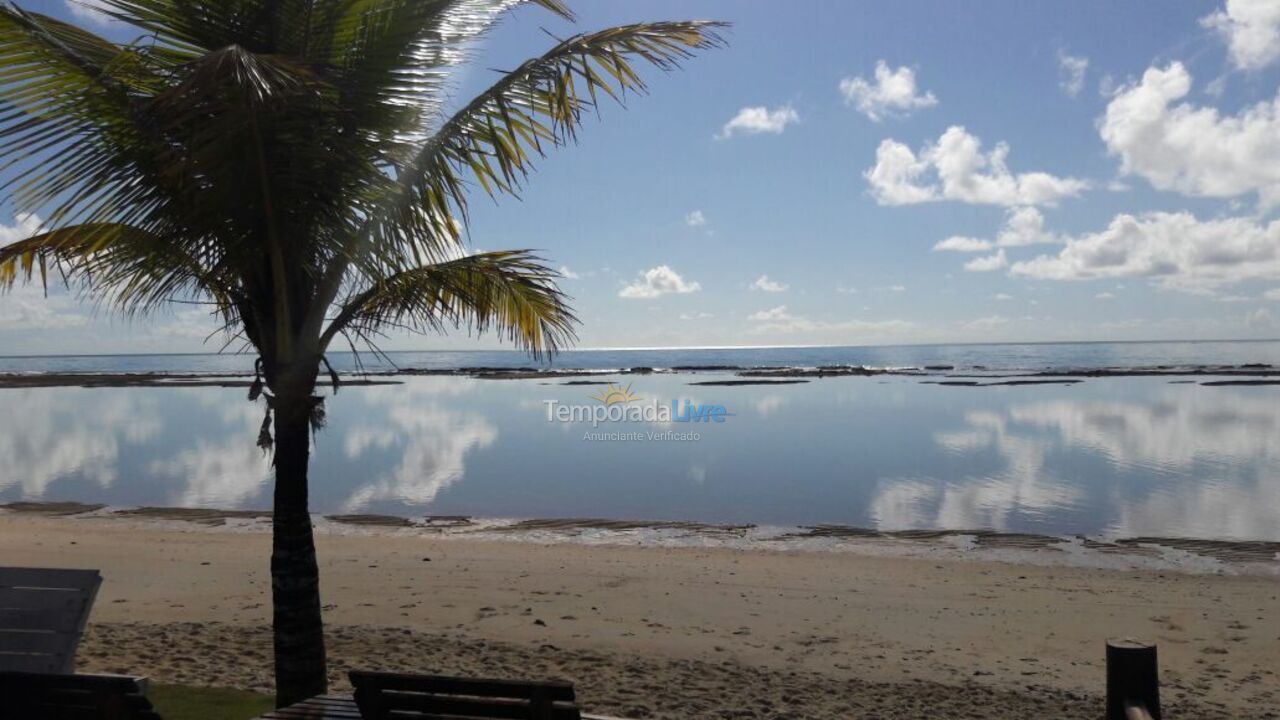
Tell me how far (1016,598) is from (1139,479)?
12517 millimetres

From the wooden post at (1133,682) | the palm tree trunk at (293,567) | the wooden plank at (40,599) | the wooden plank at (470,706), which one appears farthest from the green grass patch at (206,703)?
the wooden post at (1133,682)

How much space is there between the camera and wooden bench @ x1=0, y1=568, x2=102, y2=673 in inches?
184

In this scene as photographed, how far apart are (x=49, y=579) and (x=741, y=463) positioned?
1990 centimetres

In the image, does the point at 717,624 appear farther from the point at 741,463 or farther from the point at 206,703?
the point at 741,463

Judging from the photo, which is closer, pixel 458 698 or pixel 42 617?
pixel 458 698

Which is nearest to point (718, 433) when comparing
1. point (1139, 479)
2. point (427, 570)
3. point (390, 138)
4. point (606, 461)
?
point (606, 461)

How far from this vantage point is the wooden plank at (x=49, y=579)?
4812 mm

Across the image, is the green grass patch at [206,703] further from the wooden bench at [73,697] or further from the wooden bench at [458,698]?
the wooden bench at [458,698]

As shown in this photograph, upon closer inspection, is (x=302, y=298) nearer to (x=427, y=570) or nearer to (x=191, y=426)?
(x=427, y=570)

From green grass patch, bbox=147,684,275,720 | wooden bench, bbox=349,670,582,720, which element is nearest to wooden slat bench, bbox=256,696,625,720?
wooden bench, bbox=349,670,582,720

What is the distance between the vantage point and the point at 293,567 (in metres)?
5.26

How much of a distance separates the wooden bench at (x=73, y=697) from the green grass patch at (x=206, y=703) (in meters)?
1.73

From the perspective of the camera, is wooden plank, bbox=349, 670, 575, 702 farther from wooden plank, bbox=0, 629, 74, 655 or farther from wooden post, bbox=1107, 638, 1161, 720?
wooden post, bbox=1107, 638, 1161, 720

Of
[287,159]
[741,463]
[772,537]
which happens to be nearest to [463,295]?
[287,159]
